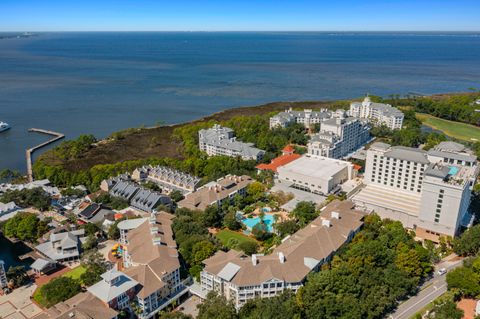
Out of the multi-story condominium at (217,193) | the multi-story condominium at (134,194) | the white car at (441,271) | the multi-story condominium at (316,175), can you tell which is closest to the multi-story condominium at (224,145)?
the multi-story condominium at (316,175)

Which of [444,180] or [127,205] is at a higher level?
[444,180]

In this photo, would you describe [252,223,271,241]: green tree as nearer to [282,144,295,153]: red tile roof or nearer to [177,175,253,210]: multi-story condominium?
[177,175,253,210]: multi-story condominium

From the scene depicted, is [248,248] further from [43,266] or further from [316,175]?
[316,175]

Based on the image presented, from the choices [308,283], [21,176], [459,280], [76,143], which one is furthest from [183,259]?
[76,143]

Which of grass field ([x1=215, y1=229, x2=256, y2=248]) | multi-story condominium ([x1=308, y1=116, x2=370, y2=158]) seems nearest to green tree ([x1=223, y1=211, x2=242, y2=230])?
grass field ([x1=215, y1=229, x2=256, y2=248])

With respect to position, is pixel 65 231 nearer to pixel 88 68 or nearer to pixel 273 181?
pixel 273 181

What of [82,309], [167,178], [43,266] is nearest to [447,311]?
[82,309]

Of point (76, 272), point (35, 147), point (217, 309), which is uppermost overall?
point (217, 309)
